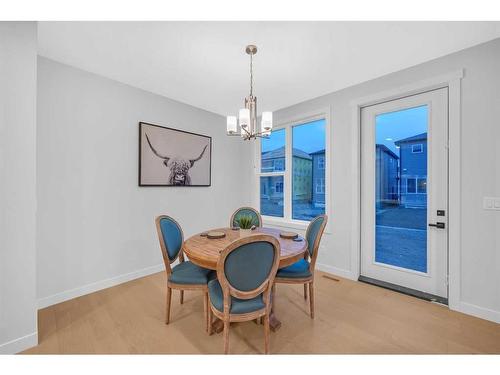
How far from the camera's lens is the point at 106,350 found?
1.60m

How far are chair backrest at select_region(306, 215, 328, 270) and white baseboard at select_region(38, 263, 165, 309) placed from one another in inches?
83.9

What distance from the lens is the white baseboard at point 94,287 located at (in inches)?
86.1

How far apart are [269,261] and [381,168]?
6.91 ft

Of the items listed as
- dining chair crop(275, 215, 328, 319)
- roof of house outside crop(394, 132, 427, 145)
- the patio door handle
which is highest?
roof of house outside crop(394, 132, 427, 145)

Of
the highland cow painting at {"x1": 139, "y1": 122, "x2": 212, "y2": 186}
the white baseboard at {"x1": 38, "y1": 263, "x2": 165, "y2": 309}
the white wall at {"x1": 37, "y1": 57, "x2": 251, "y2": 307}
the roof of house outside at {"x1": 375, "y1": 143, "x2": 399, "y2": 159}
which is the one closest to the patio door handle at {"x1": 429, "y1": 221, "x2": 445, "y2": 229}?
the roof of house outside at {"x1": 375, "y1": 143, "x2": 399, "y2": 159}

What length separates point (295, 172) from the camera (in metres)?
3.63

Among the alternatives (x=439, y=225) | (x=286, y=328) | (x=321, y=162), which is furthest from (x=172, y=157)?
(x=439, y=225)

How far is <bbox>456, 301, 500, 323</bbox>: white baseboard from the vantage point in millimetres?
1905

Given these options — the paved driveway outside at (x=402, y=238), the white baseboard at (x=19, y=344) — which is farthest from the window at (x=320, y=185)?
the white baseboard at (x=19, y=344)

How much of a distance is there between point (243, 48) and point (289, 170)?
2.09 meters

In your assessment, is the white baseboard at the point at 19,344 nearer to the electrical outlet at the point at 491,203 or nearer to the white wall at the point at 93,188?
the white wall at the point at 93,188

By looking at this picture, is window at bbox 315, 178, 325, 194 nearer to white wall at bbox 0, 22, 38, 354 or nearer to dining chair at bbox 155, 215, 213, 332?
dining chair at bbox 155, 215, 213, 332

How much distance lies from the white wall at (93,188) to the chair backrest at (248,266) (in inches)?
76.4

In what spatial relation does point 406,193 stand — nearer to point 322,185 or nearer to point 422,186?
point 422,186
